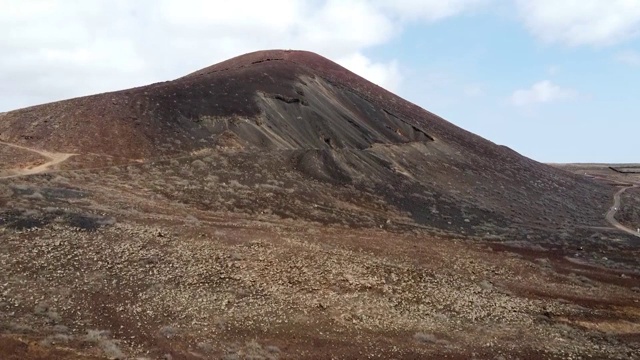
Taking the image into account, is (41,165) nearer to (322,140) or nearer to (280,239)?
(280,239)

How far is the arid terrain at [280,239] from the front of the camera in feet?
74.1

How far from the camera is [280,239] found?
3222 cm

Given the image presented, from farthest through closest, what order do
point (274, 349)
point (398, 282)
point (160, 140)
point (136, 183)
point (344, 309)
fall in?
point (160, 140), point (136, 183), point (398, 282), point (344, 309), point (274, 349)

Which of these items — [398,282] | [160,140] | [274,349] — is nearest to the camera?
[274,349]

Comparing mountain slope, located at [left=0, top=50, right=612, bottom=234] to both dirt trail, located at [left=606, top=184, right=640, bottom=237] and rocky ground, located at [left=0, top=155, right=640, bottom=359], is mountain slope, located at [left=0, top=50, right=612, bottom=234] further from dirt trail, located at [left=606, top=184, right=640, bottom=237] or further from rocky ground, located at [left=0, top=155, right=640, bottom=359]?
rocky ground, located at [left=0, top=155, right=640, bottom=359]

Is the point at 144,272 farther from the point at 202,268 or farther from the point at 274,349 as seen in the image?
the point at 274,349

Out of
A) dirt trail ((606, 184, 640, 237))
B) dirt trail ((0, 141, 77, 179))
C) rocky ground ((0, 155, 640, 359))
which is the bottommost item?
rocky ground ((0, 155, 640, 359))

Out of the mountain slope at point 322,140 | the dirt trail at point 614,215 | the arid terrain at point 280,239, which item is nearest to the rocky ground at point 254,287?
the arid terrain at point 280,239

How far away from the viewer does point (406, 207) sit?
48844 millimetres

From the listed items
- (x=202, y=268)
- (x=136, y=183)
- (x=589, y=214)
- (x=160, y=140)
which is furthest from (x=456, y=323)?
(x=589, y=214)

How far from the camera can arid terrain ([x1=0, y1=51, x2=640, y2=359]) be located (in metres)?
22.6

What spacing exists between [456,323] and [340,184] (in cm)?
2421

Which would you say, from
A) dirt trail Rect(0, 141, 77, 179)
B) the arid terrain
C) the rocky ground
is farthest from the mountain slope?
the rocky ground

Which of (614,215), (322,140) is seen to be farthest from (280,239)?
(614,215)
